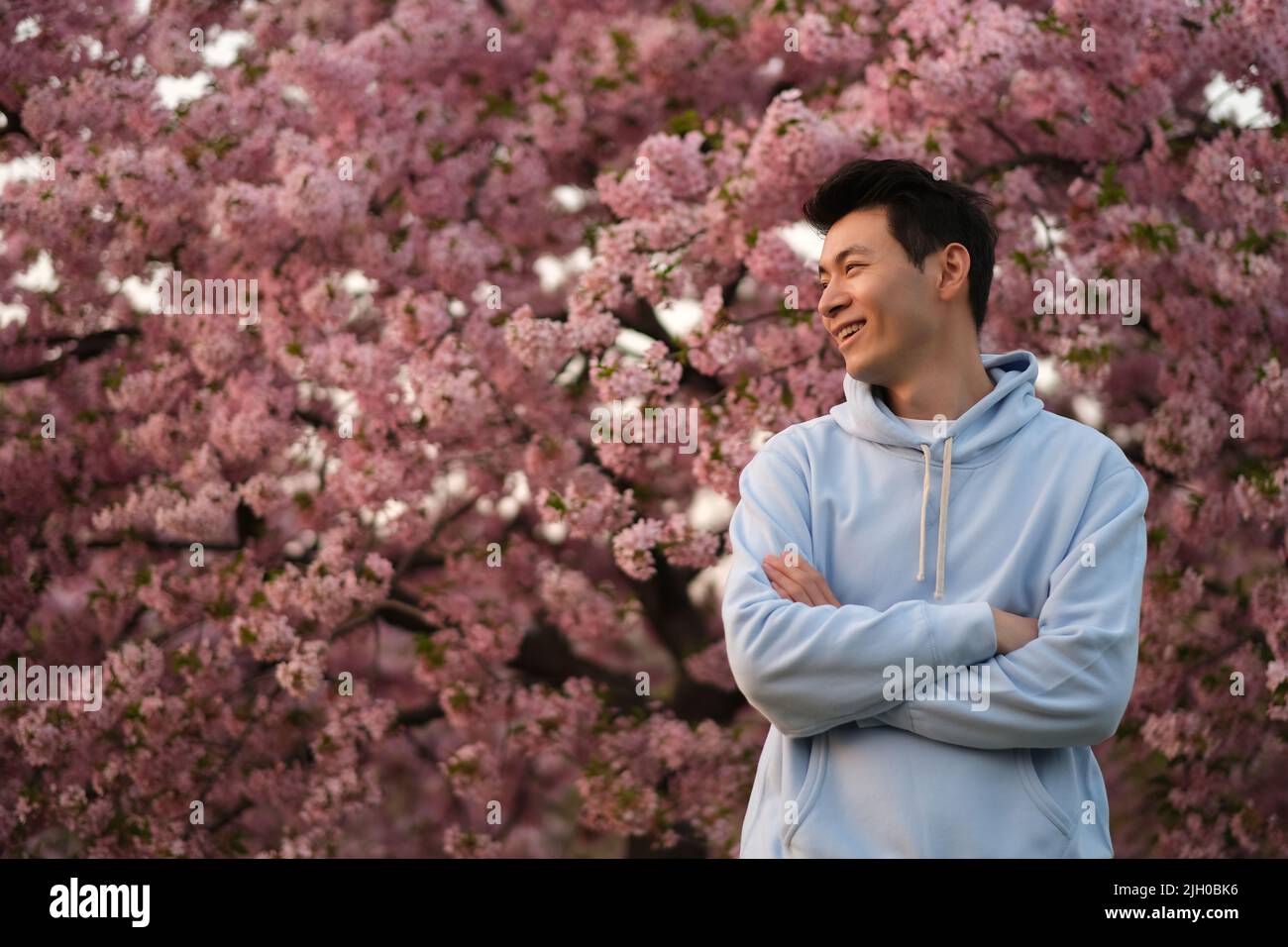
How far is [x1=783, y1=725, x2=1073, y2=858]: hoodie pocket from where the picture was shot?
7.52ft

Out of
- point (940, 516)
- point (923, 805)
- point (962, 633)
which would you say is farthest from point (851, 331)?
point (923, 805)

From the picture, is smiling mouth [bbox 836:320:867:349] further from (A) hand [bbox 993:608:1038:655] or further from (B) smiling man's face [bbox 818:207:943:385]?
(A) hand [bbox 993:608:1038:655]

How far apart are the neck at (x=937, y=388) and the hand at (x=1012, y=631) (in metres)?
0.42

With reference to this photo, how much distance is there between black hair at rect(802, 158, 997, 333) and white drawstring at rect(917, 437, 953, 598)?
0.30m

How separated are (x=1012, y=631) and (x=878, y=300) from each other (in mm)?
625

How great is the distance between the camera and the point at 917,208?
8.54 feet

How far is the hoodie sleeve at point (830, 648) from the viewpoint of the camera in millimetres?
2318

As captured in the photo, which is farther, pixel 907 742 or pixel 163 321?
pixel 163 321

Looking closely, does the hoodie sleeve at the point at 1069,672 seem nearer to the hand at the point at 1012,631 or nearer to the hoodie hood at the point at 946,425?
the hand at the point at 1012,631

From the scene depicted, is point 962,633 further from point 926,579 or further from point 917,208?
point 917,208
